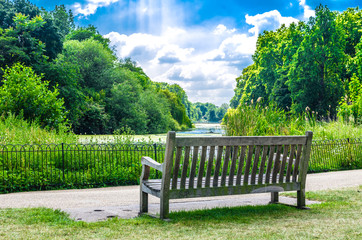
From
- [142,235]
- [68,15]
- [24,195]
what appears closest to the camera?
[142,235]

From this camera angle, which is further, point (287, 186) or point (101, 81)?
point (101, 81)

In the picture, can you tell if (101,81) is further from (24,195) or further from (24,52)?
(24,195)

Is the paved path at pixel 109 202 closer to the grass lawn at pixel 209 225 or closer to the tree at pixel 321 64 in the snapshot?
the grass lawn at pixel 209 225

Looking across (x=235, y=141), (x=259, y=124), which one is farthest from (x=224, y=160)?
(x=259, y=124)

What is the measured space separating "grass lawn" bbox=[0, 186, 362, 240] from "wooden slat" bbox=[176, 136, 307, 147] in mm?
958

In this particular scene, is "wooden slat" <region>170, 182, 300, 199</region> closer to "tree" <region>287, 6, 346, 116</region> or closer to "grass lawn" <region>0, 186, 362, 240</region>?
"grass lawn" <region>0, 186, 362, 240</region>

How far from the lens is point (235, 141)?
524 centimetres

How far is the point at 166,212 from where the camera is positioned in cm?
511

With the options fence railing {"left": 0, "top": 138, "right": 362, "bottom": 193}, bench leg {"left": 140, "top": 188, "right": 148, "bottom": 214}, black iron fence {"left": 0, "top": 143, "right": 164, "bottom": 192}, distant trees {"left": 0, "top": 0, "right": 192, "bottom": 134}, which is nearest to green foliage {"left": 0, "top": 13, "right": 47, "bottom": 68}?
distant trees {"left": 0, "top": 0, "right": 192, "bottom": 134}

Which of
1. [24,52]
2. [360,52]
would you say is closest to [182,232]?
[24,52]

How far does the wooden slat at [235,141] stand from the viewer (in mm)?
5012

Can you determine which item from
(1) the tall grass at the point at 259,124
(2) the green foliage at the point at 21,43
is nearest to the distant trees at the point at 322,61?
(2) the green foliage at the point at 21,43

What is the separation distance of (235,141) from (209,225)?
1.12 meters

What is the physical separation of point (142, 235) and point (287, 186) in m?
2.47
